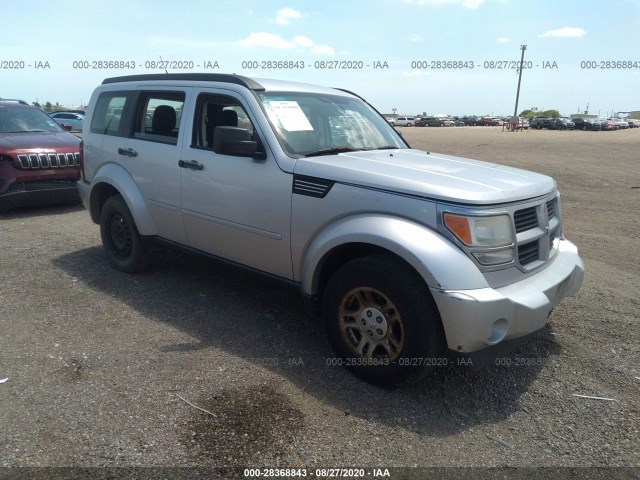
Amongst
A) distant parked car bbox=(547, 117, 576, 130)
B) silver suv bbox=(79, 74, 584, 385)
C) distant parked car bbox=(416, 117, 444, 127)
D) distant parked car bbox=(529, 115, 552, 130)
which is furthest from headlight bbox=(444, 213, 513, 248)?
distant parked car bbox=(416, 117, 444, 127)

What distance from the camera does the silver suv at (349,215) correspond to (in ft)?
9.92

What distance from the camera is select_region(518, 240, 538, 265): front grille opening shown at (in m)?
3.26

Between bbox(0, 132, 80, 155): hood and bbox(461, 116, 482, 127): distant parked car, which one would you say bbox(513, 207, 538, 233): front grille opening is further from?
bbox(461, 116, 482, 127): distant parked car

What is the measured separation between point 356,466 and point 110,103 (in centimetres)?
456

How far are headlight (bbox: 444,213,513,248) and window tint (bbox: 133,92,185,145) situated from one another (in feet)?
8.87

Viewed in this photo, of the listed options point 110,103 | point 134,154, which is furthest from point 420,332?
point 110,103

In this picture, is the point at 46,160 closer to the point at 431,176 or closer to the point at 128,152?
the point at 128,152

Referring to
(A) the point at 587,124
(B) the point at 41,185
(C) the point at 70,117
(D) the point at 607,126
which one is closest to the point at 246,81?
(B) the point at 41,185

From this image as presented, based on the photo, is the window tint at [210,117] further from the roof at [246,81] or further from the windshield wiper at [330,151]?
the windshield wiper at [330,151]

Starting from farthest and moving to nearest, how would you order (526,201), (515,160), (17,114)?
(515,160) → (17,114) → (526,201)

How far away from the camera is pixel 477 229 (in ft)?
9.91

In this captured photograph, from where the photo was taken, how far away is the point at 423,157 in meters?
4.21

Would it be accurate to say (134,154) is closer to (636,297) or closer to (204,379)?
(204,379)

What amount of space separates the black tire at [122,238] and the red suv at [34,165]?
10.6 ft
